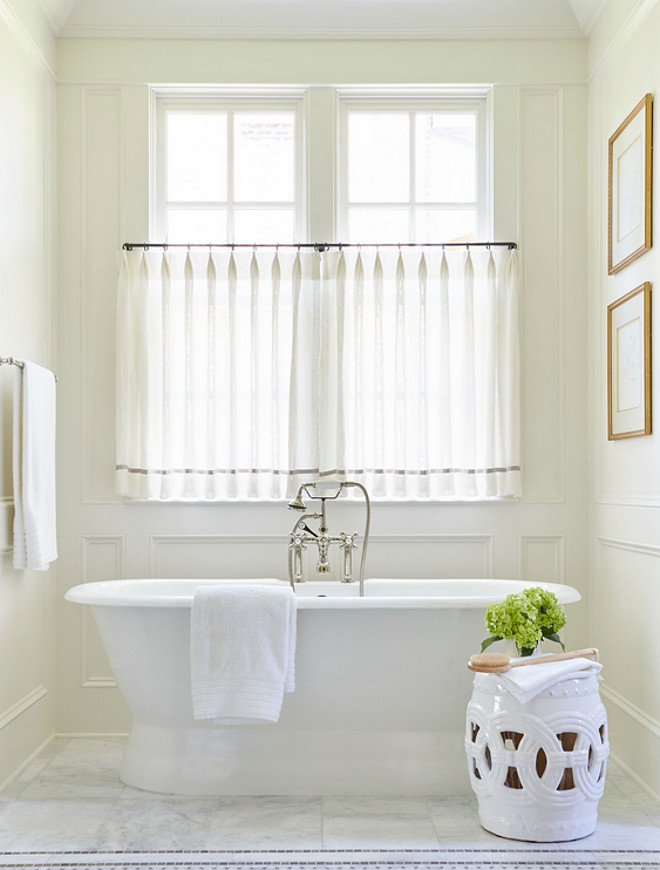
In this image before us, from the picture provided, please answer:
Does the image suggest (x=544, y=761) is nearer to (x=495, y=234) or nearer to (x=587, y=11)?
(x=495, y=234)

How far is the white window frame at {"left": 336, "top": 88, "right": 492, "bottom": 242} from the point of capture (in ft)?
12.2

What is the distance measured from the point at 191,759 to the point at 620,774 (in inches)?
58.5

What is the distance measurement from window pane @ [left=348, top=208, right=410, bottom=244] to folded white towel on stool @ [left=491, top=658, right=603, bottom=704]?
193 centimetres

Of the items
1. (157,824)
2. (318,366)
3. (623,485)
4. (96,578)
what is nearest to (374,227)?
(318,366)

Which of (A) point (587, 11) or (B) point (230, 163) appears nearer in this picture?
(A) point (587, 11)

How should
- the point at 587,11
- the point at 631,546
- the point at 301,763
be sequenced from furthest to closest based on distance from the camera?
1. the point at 587,11
2. the point at 631,546
3. the point at 301,763

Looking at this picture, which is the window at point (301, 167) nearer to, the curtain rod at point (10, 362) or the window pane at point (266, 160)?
the window pane at point (266, 160)

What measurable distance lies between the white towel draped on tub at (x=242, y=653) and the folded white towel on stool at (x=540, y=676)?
0.64 metres

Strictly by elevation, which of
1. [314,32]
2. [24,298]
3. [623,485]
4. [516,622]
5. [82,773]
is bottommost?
[82,773]

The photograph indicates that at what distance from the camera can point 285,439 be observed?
11.8 feet

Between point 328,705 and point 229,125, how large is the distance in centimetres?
237

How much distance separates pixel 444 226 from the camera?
3.74 metres

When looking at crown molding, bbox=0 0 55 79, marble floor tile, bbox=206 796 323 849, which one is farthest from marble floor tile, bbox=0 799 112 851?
crown molding, bbox=0 0 55 79

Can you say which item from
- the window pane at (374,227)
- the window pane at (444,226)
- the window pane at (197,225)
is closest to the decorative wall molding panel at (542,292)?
the window pane at (444,226)
